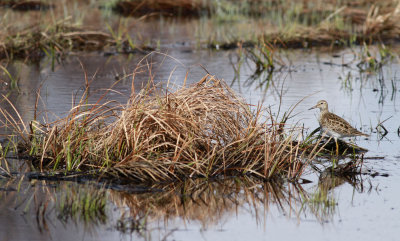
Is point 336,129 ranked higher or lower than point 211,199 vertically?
higher

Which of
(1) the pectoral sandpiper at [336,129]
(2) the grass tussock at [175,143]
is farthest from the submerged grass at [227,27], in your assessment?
(2) the grass tussock at [175,143]

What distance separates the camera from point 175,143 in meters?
7.43

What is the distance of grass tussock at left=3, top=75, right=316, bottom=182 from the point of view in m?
6.92

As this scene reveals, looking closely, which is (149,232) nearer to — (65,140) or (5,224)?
(5,224)

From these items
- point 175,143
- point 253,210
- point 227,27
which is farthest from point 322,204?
point 227,27

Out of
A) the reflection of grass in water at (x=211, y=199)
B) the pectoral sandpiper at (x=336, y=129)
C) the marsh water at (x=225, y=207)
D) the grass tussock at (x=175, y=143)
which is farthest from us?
the pectoral sandpiper at (x=336, y=129)

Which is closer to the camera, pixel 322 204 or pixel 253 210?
pixel 253 210

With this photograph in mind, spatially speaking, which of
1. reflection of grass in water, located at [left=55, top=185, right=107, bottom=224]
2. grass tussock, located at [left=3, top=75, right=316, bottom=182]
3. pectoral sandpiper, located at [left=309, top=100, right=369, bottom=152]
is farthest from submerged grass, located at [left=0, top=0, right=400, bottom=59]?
reflection of grass in water, located at [left=55, top=185, right=107, bottom=224]

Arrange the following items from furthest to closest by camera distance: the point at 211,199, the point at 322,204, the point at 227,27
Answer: the point at 227,27 → the point at 211,199 → the point at 322,204

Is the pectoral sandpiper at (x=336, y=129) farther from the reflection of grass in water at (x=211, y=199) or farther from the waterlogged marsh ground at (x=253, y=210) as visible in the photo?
the reflection of grass in water at (x=211, y=199)

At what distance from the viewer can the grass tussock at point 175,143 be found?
6.92 meters

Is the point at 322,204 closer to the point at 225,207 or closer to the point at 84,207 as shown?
the point at 225,207

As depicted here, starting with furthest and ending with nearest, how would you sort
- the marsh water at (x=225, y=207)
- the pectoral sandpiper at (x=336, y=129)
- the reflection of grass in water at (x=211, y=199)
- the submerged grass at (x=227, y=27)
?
the submerged grass at (x=227, y=27) < the pectoral sandpiper at (x=336, y=129) < the reflection of grass in water at (x=211, y=199) < the marsh water at (x=225, y=207)

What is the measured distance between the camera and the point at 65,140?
7.37 m
